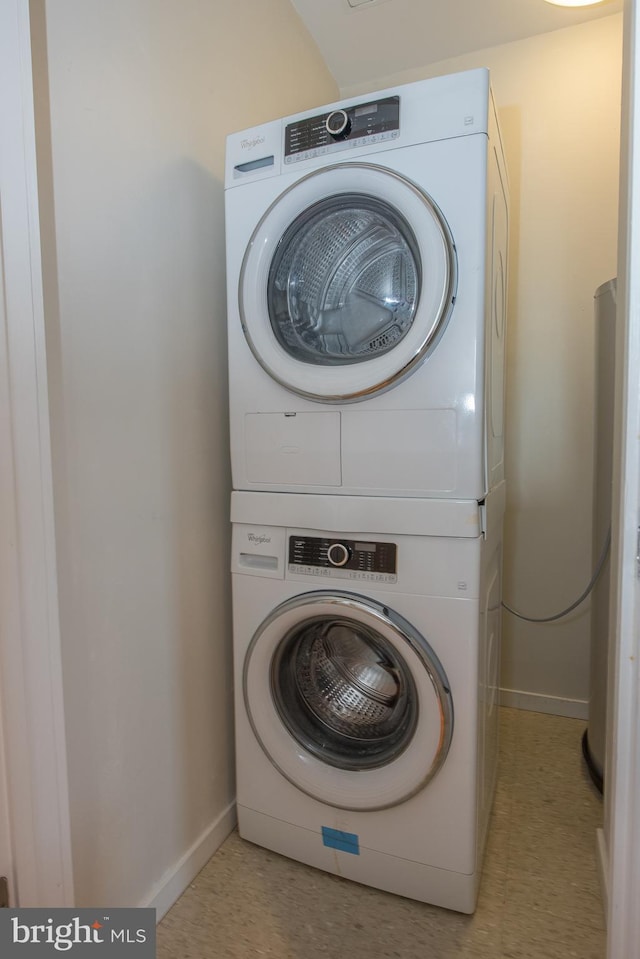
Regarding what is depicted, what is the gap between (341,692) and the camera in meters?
1.31

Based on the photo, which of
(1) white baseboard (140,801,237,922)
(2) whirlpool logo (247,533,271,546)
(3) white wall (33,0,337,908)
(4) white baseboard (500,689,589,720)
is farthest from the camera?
(4) white baseboard (500,689,589,720)

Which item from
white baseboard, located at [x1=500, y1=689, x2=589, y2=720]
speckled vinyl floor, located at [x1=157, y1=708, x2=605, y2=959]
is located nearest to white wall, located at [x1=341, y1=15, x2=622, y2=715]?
white baseboard, located at [x1=500, y1=689, x2=589, y2=720]

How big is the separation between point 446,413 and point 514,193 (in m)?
1.33

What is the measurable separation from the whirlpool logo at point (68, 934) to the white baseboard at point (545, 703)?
60.1 inches

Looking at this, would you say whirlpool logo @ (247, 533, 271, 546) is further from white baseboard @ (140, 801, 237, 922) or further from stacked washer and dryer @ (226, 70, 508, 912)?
white baseboard @ (140, 801, 237, 922)

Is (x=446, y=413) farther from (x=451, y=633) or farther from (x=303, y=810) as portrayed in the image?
(x=303, y=810)

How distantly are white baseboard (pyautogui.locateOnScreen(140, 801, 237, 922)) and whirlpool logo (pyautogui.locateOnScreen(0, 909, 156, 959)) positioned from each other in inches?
9.5

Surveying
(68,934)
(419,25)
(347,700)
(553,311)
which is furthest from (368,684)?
(419,25)

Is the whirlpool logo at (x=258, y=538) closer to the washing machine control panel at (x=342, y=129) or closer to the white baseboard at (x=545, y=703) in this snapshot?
the washing machine control panel at (x=342, y=129)

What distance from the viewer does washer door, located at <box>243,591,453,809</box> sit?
1.10m

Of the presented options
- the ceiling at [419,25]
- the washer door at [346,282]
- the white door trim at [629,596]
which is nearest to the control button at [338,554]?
the washer door at [346,282]

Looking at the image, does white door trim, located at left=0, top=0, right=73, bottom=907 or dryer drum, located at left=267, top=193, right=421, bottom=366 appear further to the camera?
dryer drum, located at left=267, top=193, right=421, bottom=366

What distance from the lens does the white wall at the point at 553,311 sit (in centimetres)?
183

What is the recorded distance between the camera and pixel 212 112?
4.40ft
